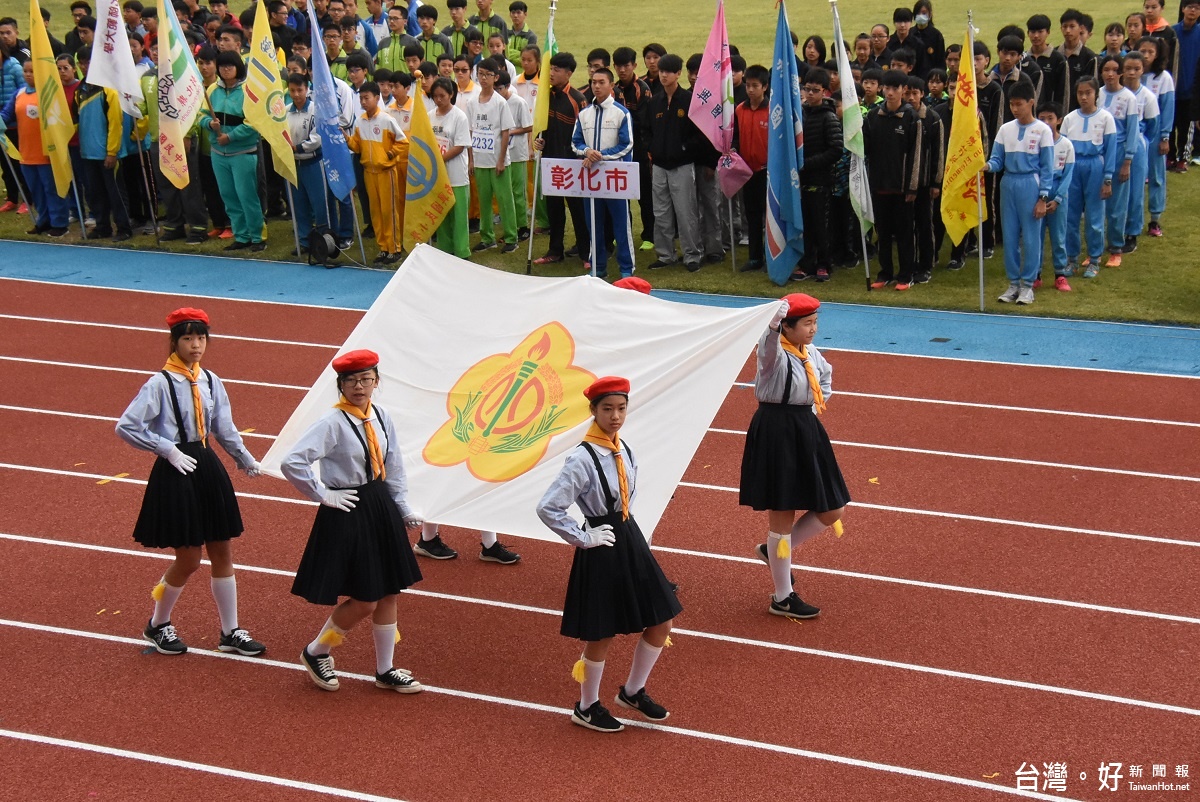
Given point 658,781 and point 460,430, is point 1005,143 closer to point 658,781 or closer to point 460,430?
point 460,430

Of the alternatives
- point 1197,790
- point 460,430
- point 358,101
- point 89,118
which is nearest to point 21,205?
point 89,118

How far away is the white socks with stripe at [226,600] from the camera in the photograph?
6812 mm

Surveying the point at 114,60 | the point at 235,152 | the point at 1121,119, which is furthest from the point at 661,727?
the point at 114,60

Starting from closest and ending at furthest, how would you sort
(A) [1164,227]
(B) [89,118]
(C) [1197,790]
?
(C) [1197,790]
(A) [1164,227]
(B) [89,118]

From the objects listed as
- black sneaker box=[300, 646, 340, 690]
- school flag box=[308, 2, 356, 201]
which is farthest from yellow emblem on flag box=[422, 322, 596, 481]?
school flag box=[308, 2, 356, 201]

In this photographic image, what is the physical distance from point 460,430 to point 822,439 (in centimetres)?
206

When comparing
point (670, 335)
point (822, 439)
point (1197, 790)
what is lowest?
point (1197, 790)

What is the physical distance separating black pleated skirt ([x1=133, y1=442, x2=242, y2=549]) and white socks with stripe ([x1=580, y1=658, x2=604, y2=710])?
→ 204 centimetres

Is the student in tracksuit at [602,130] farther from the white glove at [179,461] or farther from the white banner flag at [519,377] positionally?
the white glove at [179,461]

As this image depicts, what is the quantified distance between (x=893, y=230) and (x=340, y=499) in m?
8.42

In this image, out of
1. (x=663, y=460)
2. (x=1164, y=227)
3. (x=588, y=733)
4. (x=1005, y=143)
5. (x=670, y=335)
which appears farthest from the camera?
(x=1164, y=227)

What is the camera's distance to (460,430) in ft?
24.7

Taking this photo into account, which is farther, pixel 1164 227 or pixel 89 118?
pixel 89 118

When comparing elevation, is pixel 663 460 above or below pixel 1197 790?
above
